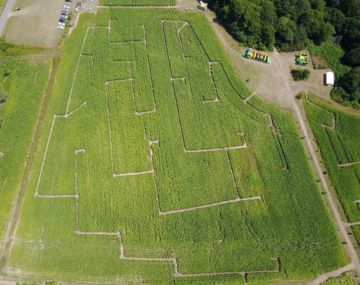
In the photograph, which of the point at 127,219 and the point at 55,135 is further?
the point at 55,135

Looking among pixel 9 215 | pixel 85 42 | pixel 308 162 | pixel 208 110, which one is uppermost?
pixel 85 42

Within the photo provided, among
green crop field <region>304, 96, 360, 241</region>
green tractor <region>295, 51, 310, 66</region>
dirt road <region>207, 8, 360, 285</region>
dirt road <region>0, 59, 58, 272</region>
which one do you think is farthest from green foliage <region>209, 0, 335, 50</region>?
dirt road <region>0, 59, 58, 272</region>

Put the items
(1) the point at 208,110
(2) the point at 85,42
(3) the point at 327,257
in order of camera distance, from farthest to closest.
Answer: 1. (2) the point at 85,42
2. (1) the point at 208,110
3. (3) the point at 327,257

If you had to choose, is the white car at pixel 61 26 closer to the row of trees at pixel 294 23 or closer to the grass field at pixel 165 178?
the grass field at pixel 165 178

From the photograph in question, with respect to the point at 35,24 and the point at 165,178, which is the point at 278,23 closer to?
the point at 165,178

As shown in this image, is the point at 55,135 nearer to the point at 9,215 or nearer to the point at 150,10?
the point at 9,215

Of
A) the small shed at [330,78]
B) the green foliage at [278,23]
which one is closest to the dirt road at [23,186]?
the green foliage at [278,23]

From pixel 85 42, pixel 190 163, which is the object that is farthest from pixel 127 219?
pixel 85 42

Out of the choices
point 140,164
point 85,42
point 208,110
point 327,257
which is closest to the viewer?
point 327,257
